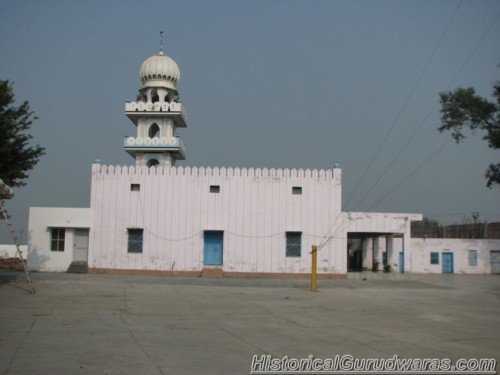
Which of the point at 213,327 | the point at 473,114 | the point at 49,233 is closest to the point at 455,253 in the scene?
the point at 473,114

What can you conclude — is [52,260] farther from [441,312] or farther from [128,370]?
[128,370]

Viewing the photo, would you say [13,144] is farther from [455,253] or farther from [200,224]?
[455,253]

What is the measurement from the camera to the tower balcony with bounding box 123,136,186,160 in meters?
33.6

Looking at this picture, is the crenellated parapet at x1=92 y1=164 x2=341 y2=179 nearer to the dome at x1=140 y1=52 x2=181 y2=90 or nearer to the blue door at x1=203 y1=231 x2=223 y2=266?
the blue door at x1=203 y1=231 x2=223 y2=266

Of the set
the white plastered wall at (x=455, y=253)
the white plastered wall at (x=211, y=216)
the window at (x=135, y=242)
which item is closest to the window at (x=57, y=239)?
the white plastered wall at (x=211, y=216)

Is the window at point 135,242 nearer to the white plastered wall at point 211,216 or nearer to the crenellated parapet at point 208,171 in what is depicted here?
the white plastered wall at point 211,216

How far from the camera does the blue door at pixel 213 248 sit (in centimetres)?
2623

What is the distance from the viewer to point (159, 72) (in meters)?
35.8

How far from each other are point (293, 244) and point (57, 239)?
11306mm

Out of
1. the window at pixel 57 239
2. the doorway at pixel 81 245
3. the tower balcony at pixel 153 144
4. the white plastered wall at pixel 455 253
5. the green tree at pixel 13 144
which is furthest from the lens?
the white plastered wall at pixel 455 253

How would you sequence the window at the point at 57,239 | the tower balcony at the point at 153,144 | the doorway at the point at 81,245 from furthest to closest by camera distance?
the tower balcony at the point at 153,144 < the doorway at the point at 81,245 < the window at the point at 57,239

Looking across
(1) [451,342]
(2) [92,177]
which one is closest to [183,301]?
(1) [451,342]

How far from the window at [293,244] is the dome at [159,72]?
48.2 feet

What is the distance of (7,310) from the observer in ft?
38.8
